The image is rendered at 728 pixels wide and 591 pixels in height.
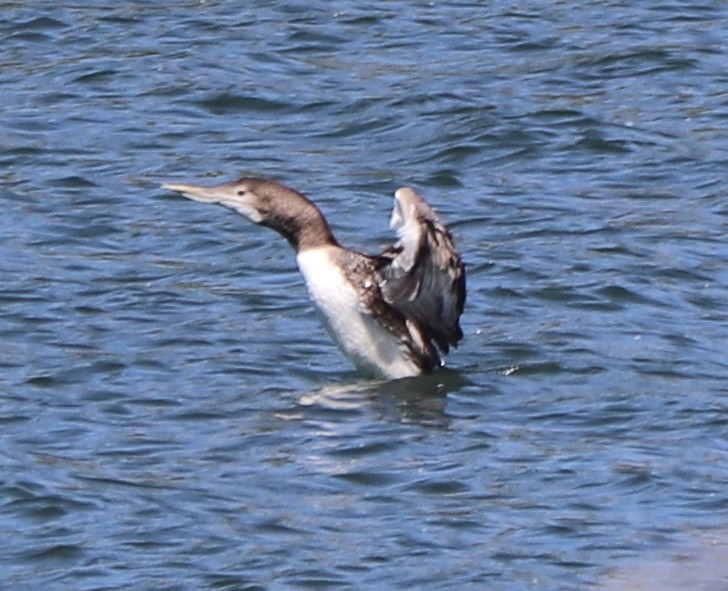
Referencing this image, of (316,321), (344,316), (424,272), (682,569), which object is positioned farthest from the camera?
(316,321)

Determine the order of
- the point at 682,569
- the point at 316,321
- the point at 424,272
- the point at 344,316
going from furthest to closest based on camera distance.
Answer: the point at 316,321, the point at 344,316, the point at 424,272, the point at 682,569

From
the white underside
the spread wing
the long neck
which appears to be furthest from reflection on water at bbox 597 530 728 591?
the long neck

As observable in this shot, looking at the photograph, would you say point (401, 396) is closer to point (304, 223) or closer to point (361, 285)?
point (361, 285)

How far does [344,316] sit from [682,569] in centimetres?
298

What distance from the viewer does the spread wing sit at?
9250 millimetres

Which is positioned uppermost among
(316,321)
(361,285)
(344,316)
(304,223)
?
(304,223)

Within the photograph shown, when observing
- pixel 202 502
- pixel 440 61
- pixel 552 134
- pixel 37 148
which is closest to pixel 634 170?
pixel 552 134

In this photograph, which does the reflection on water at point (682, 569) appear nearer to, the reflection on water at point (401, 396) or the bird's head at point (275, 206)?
the reflection on water at point (401, 396)

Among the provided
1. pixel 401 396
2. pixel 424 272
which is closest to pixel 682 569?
pixel 424 272

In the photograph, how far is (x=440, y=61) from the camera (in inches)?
595

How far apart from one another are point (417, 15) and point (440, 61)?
105 cm

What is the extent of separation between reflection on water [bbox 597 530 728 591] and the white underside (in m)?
2.38

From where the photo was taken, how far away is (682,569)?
7.00 m

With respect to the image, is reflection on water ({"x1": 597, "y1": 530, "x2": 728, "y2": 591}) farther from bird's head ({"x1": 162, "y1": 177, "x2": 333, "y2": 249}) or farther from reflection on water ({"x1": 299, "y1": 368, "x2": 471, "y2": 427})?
bird's head ({"x1": 162, "y1": 177, "x2": 333, "y2": 249})
